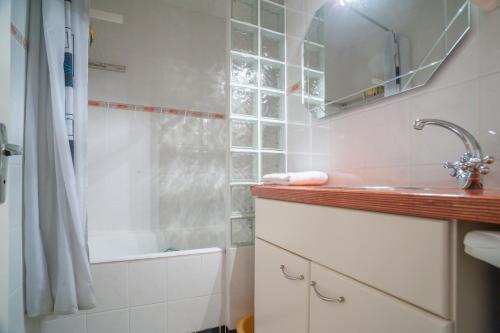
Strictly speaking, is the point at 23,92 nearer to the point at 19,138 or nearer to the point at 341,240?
the point at 19,138

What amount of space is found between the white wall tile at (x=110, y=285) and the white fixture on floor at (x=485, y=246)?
4.33 feet

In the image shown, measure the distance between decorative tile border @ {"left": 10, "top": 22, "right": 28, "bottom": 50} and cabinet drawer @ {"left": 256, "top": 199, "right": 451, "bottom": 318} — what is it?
1.15m

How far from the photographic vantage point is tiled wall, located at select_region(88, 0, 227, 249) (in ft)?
5.96

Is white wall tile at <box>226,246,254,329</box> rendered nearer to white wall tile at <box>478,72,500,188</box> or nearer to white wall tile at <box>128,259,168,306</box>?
white wall tile at <box>128,259,168,306</box>

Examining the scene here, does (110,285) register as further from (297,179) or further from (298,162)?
(298,162)

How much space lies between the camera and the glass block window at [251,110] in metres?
1.37

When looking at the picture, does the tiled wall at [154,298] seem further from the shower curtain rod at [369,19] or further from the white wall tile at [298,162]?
the shower curtain rod at [369,19]

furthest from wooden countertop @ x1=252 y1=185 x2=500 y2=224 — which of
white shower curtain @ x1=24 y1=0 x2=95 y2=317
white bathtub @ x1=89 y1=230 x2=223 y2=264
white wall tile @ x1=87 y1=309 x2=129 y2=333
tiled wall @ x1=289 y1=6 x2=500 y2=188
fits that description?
white bathtub @ x1=89 y1=230 x2=223 y2=264

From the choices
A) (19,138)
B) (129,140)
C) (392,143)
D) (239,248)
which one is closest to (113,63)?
(129,140)

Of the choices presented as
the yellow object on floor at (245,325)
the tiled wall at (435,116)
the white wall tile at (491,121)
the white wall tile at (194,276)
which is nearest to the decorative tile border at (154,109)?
the white wall tile at (194,276)

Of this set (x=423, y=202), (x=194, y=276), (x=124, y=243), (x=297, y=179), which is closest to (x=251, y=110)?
(x=297, y=179)

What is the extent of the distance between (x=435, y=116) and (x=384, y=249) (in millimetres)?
555

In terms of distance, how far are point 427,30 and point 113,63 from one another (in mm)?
1950

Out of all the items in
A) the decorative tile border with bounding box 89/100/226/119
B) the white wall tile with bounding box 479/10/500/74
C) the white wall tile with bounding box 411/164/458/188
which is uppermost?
the decorative tile border with bounding box 89/100/226/119
